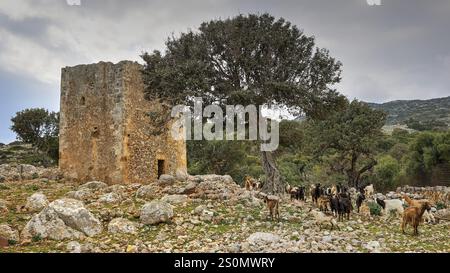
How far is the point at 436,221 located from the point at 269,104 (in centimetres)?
794

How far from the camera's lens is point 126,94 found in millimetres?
21500

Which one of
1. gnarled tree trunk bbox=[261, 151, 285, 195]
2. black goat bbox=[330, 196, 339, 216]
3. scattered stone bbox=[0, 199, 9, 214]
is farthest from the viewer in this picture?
gnarled tree trunk bbox=[261, 151, 285, 195]

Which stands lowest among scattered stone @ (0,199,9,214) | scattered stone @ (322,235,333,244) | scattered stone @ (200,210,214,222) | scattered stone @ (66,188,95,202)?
scattered stone @ (322,235,333,244)

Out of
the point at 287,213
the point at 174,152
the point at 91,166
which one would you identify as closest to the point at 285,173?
the point at 174,152

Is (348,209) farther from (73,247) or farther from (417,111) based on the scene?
(417,111)

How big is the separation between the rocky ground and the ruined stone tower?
517cm

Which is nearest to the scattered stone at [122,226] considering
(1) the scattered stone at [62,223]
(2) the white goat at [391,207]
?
(1) the scattered stone at [62,223]

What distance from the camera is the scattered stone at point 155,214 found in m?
12.3

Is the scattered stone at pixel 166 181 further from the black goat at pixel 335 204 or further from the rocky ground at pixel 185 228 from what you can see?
the black goat at pixel 335 204

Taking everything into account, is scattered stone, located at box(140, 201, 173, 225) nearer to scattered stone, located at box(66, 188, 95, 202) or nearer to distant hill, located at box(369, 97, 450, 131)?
scattered stone, located at box(66, 188, 95, 202)

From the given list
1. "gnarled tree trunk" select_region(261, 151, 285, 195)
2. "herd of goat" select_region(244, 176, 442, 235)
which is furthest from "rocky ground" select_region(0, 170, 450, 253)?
"gnarled tree trunk" select_region(261, 151, 285, 195)

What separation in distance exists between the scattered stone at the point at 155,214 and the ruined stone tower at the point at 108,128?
28.8 ft

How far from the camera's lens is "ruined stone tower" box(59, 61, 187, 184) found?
21414mm
